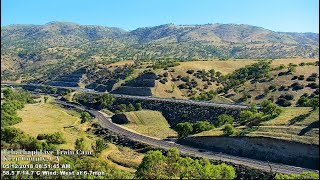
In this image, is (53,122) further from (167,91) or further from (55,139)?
(167,91)

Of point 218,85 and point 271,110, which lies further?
point 218,85

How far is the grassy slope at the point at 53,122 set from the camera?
88088mm

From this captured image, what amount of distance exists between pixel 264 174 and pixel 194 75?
87.1m

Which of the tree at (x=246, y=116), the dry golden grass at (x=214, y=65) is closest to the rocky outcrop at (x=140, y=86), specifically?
the dry golden grass at (x=214, y=65)

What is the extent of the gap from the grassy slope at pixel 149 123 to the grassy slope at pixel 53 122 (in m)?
11.9

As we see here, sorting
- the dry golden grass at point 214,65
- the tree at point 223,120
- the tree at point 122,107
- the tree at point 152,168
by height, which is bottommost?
the tree at point 122,107

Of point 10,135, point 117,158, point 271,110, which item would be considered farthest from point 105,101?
point 10,135

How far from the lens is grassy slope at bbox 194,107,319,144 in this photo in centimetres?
6944

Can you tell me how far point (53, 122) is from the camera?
350 feet

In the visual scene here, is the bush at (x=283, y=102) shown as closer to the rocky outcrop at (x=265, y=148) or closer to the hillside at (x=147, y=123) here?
the hillside at (x=147, y=123)

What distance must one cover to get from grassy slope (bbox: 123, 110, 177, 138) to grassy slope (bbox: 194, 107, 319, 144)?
49.3 feet

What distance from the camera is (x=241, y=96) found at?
396ft

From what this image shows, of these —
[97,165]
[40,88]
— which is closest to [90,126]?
[97,165]

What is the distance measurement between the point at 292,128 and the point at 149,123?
4197 centimetres
